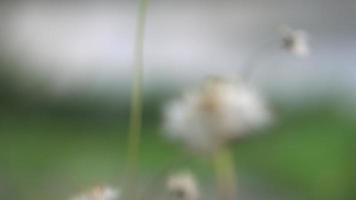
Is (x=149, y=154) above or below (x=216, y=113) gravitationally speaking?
below

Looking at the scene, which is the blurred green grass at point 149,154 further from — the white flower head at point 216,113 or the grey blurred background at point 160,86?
the white flower head at point 216,113

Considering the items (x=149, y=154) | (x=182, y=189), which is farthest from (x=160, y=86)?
(x=182, y=189)

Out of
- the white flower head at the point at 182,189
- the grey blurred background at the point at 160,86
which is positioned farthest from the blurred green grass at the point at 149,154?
the white flower head at the point at 182,189

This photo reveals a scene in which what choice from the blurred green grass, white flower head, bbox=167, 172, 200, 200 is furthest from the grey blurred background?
white flower head, bbox=167, 172, 200, 200

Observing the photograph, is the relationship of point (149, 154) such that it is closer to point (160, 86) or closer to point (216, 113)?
point (160, 86)

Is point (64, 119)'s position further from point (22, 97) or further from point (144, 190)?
point (144, 190)

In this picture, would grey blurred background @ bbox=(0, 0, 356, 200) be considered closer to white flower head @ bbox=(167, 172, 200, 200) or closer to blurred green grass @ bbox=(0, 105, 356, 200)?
blurred green grass @ bbox=(0, 105, 356, 200)
